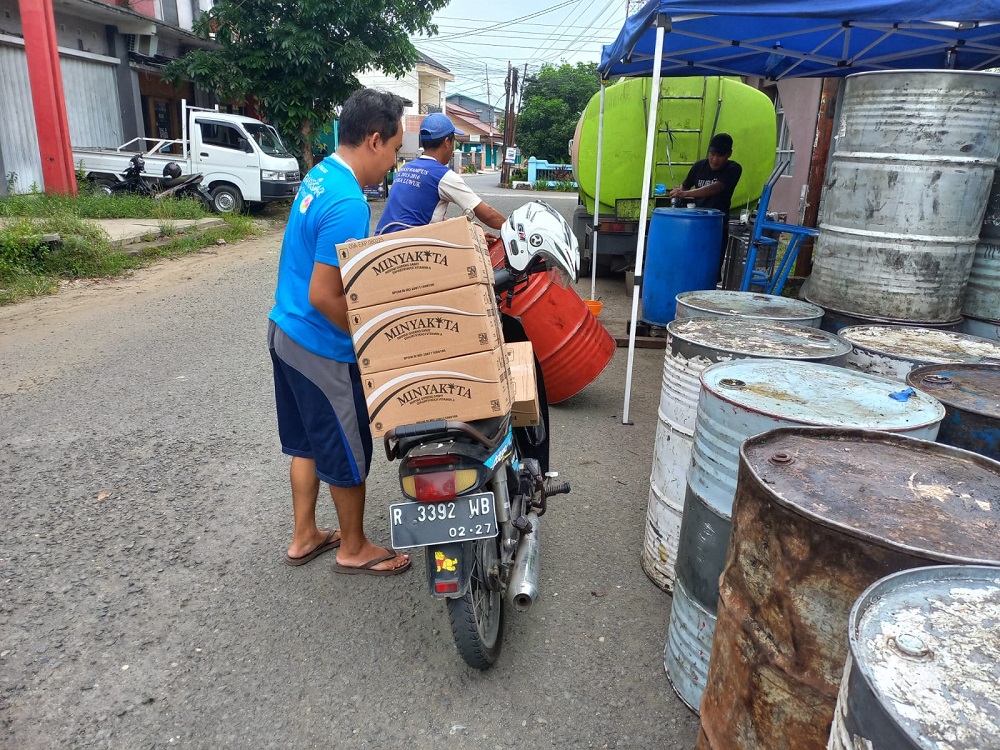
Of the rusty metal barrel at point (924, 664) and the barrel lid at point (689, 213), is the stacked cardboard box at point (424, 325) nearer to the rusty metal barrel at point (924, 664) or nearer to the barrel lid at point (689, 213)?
the rusty metal barrel at point (924, 664)

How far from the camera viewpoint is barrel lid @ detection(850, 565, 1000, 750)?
864 mm

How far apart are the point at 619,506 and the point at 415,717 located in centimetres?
163

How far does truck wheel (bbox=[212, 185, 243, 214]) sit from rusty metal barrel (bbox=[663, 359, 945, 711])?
45.9 feet

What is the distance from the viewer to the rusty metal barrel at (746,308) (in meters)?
3.03

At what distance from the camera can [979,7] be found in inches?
135

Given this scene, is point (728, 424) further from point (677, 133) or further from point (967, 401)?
point (677, 133)

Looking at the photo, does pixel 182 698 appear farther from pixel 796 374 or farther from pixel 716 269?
pixel 716 269

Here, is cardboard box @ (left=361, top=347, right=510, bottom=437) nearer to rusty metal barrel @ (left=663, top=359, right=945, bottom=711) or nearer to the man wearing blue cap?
rusty metal barrel @ (left=663, top=359, right=945, bottom=711)

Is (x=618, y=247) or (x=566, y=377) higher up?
(x=618, y=247)

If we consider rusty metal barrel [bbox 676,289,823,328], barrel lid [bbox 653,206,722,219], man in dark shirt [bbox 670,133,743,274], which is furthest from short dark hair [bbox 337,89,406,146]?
man in dark shirt [bbox 670,133,743,274]

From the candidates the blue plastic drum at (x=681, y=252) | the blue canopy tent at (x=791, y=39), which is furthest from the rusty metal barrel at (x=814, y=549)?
the blue plastic drum at (x=681, y=252)

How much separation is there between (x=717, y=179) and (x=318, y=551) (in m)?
5.34

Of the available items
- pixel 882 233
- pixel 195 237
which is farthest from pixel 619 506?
pixel 195 237

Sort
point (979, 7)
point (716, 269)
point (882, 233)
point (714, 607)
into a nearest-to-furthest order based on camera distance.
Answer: point (714, 607), point (882, 233), point (979, 7), point (716, 269)
